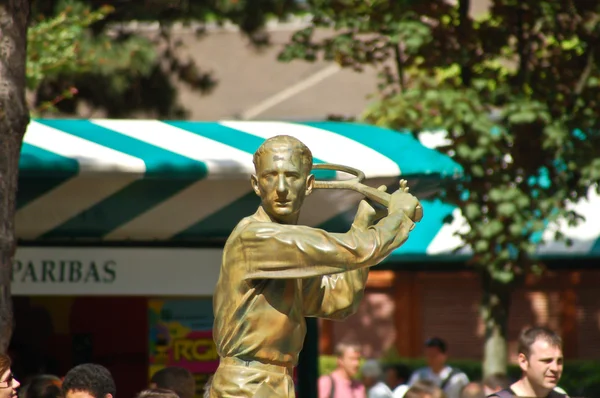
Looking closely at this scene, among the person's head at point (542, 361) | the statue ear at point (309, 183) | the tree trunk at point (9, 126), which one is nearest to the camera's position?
the statue ear at point (309, 183)

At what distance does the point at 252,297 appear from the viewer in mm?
3920

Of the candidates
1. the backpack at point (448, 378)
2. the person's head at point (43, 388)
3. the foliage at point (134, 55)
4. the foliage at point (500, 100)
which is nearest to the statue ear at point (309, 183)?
the person's head at point (43, 388)

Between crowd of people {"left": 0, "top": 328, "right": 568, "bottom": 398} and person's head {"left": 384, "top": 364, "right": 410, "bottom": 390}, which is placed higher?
person's head {"left": 384, "top": 364, "right": 410, "bottom": 390}

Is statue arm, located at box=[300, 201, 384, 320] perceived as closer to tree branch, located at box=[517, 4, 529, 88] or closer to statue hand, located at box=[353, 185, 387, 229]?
statue hand, located at box=[353, 185, 387, 229]

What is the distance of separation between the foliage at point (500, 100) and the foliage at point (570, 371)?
5.19 m

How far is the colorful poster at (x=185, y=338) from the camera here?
8133 mm

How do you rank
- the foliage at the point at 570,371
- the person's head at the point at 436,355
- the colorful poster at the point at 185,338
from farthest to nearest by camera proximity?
the foliage at the point at 570,371
the person's head at the point at 436,355
the colorful poster at the point at 185,338

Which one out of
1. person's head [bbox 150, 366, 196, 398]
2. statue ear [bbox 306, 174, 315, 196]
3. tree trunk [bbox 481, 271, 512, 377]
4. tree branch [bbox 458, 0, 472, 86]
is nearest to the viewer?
statue ear [bbox 306, 174, 315, 196]

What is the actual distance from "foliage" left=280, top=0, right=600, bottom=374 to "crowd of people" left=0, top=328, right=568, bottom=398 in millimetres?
Result: 1834

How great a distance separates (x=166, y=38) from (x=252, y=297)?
12.9m

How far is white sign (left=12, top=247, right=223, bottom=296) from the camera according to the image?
742cm

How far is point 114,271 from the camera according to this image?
7570 millimetres

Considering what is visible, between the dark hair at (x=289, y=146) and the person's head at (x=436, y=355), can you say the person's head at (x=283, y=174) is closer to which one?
→ the dark hair at (x=289, y=146)

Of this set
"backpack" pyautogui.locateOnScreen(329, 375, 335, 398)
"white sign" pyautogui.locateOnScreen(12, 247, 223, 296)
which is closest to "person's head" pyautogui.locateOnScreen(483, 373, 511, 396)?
"backpack" pyautogui.locateOnScreen(329, 375, 335, 398)
